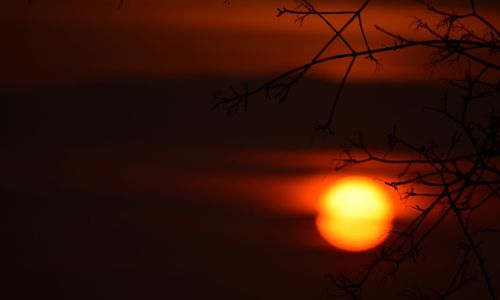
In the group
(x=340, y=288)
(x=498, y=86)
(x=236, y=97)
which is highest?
(x=498, y=86)

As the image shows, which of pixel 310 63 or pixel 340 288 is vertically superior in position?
pixel 310 63

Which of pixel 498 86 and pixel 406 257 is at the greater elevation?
pixel 498 86

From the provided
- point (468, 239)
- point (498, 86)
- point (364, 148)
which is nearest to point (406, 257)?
point (468, 239)

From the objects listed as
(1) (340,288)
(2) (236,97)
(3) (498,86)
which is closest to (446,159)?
(3) (498,86)

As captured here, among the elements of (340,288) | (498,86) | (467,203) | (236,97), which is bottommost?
(340,288)

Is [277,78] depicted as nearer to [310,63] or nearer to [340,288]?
[310,63]

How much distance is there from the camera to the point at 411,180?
358cm

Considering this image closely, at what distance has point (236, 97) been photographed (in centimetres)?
353

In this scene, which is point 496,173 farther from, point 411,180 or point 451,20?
point 451,20

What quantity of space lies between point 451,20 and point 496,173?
0.73 meters

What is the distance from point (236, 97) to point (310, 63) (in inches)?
15.4

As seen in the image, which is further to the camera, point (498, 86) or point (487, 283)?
point (498, 86)

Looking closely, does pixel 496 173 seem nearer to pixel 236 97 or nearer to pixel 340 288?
pixel 340 288

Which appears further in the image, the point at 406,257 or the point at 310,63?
the point at 406,257
